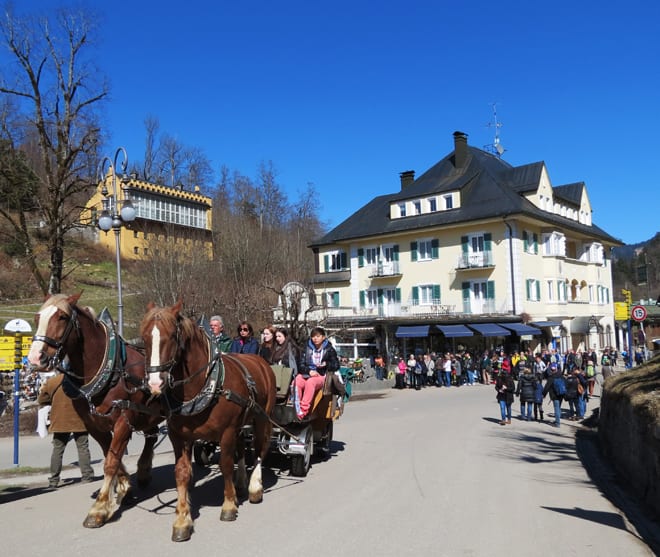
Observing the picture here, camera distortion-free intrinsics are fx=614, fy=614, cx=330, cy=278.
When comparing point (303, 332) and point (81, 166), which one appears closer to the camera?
point (81, 166)

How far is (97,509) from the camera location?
6523 millimetres

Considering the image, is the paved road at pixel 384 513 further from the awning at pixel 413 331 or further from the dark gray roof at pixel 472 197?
the dark gray roof at pixel 472 197

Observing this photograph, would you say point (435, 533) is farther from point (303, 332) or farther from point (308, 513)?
point (303, 332)

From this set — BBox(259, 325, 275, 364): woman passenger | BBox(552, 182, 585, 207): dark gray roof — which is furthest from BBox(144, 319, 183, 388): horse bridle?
BBox(552, 182, 585, 207): dark gray roof

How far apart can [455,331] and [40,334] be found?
35.1 metres

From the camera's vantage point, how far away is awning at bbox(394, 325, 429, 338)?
40.3 m

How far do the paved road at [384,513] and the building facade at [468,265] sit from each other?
28.2m

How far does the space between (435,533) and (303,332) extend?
18688mm

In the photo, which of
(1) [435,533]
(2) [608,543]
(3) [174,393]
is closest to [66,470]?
(3) [174,393]

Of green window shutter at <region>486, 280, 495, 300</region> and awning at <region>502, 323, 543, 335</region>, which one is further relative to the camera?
green window shutter at <region>486, 280, 495, 300</region>

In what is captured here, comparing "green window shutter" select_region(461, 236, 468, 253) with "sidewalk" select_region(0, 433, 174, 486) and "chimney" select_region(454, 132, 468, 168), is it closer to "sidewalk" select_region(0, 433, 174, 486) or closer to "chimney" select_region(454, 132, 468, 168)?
"chimney" select_region(454, 132, 468, 168)

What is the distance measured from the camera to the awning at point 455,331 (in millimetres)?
38656

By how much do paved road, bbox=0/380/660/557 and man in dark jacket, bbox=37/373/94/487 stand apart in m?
0.35

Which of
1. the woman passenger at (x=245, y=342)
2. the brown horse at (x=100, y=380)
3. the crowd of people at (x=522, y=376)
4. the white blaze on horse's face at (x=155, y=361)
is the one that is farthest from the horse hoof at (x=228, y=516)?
the crowd of people at (x=522, y=376)
